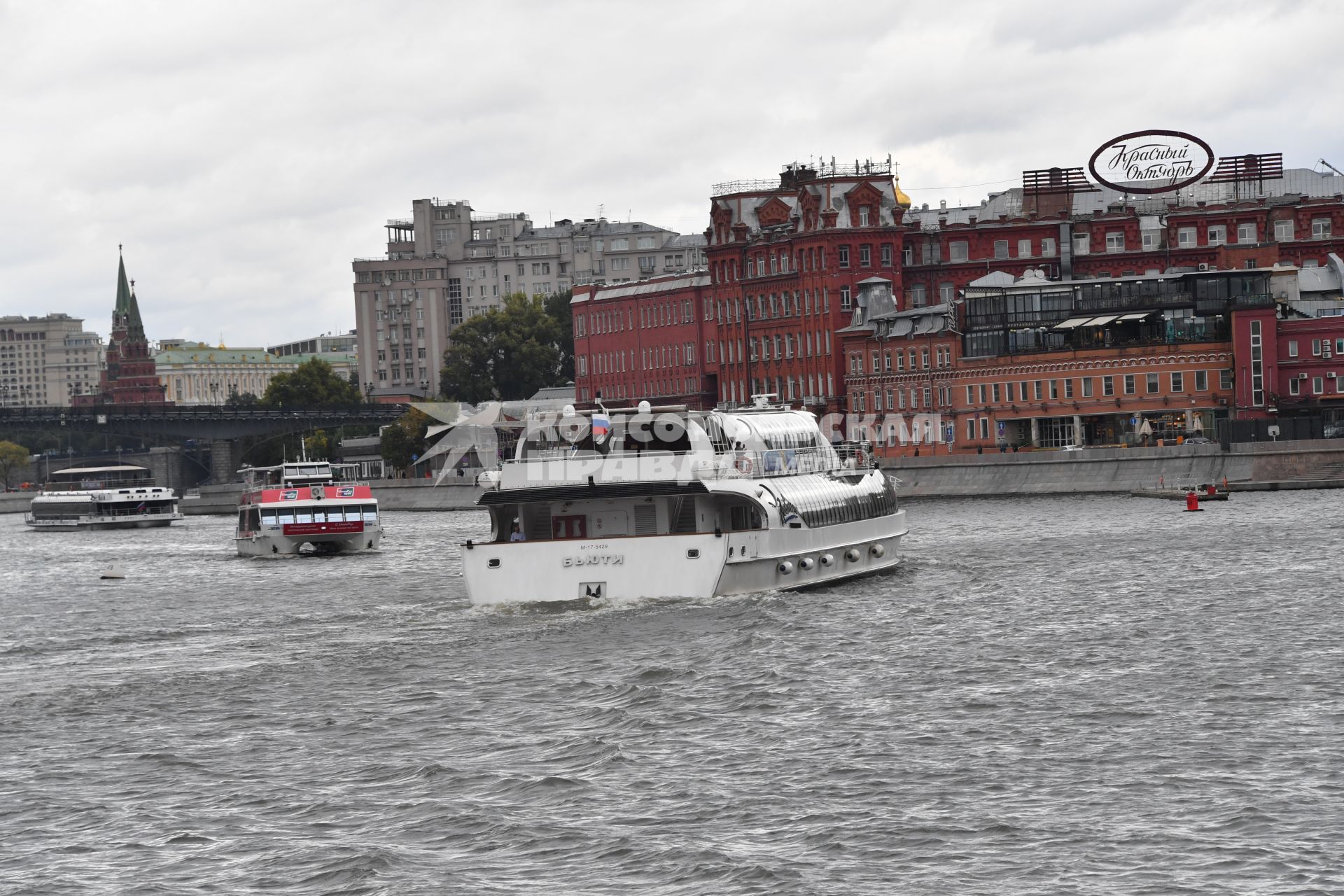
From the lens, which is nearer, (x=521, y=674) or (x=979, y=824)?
(x=979, y=824)

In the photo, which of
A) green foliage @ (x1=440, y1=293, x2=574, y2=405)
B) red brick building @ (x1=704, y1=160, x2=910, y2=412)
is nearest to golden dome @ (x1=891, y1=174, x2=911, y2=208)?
red brick building @ (x1=704, y1=160, x2=910, y2=412)

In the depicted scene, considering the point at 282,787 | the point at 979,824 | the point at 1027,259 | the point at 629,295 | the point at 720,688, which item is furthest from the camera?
the point at 629,295

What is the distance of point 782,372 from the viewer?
147 meters

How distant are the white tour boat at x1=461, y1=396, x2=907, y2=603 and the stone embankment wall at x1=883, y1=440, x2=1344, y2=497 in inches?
2064

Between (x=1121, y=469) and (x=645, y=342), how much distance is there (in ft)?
222

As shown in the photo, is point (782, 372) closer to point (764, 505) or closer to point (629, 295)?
point (629, 295)

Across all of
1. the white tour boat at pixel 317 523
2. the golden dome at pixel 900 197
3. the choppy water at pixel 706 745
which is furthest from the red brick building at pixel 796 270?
the choppy water at pixel 706 745

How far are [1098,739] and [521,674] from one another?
1179 cm

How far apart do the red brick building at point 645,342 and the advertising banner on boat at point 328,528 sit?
6654cm

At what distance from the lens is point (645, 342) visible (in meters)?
166

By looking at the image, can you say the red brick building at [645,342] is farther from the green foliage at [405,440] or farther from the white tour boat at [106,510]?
the white tour boat at [106,510]

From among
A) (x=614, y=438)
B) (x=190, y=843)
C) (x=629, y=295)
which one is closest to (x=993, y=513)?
(x=614, y=438)

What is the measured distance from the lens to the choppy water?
23.3 metres

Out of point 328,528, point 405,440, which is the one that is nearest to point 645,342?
→ point 405,440
